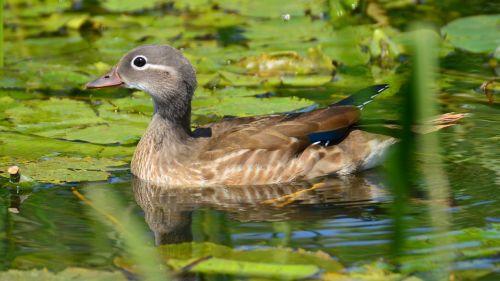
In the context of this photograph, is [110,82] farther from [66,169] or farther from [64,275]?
[64,275]

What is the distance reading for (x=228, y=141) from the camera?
33.8 ft

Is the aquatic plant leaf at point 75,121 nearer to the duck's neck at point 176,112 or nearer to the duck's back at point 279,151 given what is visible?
the duck's neck at point 176,112

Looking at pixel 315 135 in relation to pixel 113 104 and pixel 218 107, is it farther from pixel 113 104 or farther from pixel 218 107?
pixel 113 104

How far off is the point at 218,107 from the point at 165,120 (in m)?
1.21

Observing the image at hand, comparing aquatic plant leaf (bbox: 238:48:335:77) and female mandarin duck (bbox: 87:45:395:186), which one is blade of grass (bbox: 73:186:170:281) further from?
aquatic plant leaf (bbox: 238:48:335:77)

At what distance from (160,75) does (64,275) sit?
12.1ft

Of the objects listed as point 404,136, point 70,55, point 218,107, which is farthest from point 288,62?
point 404,136

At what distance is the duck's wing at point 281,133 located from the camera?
10277 mm

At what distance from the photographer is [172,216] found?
29.8 ft

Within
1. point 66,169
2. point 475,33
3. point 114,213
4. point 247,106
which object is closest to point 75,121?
point 66,169

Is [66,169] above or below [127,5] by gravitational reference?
below

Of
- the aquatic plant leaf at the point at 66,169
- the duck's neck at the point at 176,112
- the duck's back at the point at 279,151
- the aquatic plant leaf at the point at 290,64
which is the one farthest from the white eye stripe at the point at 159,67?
the aquatic plant leaf at the point at 290,64

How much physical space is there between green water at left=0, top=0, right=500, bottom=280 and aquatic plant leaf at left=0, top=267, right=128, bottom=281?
6.0 inches

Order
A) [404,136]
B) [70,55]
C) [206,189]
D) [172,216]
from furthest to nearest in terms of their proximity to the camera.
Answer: [70,55] < [206,189] < [172,216] < [404,136]
